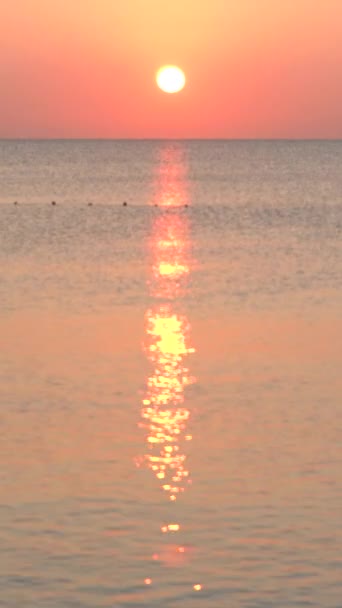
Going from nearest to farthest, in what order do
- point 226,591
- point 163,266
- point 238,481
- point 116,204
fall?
point 226,591 → point 238,481 → point 163,266 → point 116,204

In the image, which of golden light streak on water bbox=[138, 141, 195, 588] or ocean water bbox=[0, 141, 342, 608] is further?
golden light streak on water bbox=[138, 141, 195, 588]

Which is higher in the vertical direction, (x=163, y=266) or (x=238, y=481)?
(x=163, y=266)

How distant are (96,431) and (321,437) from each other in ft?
13.0

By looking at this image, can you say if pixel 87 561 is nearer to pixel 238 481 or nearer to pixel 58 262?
pixel 238 481

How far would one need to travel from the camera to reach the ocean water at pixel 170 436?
20078mm

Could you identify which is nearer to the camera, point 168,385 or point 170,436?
point 170,436

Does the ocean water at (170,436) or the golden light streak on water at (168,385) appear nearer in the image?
the ocean water at (170,436)

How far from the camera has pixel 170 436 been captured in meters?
28.1

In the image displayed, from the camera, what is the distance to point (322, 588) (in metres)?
19.5

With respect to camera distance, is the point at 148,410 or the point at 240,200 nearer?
the point at 148,410

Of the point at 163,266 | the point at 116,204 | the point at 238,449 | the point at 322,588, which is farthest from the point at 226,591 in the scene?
the point at 116,204

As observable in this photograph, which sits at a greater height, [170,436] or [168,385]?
[168,385]

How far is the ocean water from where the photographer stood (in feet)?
65.9

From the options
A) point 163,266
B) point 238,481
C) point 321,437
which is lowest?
point 238,481
